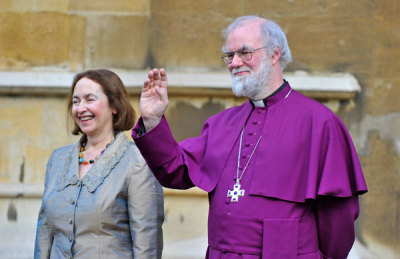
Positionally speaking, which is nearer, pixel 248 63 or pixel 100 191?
pixel 248 63

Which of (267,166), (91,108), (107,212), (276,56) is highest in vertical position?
(276,56)

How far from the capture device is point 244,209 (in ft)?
11.2

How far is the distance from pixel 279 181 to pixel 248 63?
1.88 feet

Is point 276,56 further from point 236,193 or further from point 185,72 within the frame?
point 185,72

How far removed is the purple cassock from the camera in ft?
11.1

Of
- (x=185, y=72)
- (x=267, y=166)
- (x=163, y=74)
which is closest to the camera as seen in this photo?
(x=163, y=74)

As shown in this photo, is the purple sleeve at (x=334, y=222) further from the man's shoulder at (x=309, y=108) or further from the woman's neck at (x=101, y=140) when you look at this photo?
the woman's neck at (x=101, y=140)

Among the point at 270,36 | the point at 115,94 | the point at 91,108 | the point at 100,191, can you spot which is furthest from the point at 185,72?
the point at 270,36

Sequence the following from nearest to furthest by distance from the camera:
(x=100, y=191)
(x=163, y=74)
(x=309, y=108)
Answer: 1. (x=163, y=74)
2. (x=309, y=108)
3. (x=100, y=191)

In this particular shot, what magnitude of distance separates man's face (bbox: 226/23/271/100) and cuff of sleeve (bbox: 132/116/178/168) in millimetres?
408

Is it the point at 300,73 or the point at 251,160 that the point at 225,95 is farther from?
the point at 251,160

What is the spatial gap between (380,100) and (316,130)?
228cm

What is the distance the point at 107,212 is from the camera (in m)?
3.80

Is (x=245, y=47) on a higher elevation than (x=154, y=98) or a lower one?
higher
